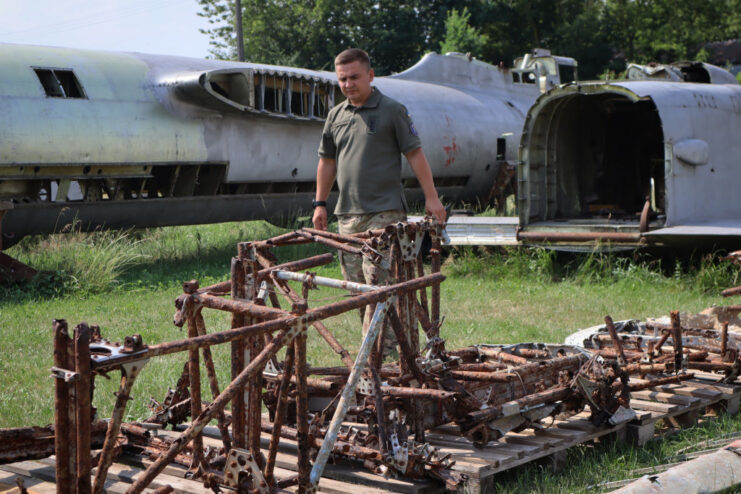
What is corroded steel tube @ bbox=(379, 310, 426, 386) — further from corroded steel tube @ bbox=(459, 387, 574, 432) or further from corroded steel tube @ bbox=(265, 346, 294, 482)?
corroded steel tube @ bbox=(265, 346, 294, 482)

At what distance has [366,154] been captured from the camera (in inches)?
229

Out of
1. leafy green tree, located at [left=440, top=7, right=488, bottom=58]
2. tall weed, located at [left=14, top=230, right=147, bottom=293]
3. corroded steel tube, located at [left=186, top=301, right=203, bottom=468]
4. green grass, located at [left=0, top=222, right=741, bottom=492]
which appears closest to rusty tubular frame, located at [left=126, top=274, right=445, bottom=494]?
corroded steel tube, located at [left=186, top=301, right=203, bottom=468]

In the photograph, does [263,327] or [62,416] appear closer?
[62,416]

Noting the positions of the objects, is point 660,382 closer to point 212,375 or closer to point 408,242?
point 408,242

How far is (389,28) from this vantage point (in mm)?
42906

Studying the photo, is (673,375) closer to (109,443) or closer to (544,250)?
(109,443)

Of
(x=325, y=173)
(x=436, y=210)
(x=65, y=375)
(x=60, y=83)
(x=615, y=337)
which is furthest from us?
(x=60, y=83)

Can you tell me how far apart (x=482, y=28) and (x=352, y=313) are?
130 feet

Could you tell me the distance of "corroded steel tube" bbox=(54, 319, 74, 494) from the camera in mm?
2852

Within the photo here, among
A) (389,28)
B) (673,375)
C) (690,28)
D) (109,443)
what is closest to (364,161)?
(673,375)

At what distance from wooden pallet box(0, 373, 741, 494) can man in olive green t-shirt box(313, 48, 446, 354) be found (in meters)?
1.67

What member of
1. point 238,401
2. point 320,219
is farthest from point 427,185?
point 238,401

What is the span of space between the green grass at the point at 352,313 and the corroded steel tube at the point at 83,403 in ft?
6.80

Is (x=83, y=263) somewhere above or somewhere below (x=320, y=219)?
below
